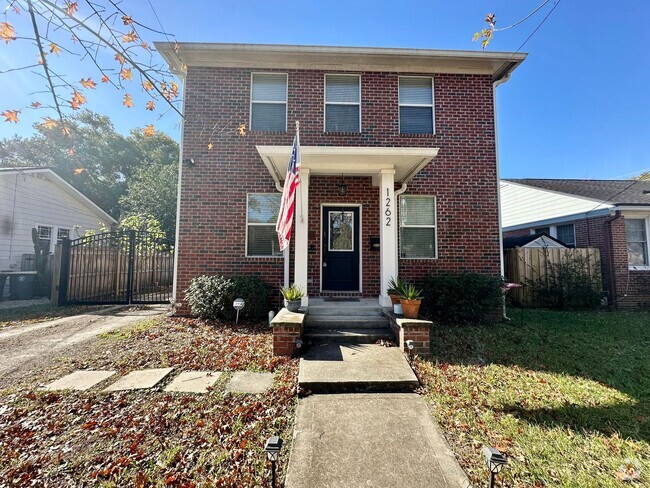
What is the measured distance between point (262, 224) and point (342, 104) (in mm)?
3718

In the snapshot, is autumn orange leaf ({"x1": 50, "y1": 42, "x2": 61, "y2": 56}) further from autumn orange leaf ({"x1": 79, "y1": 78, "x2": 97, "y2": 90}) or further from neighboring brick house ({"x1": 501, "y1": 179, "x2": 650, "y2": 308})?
neighboring brick house ({"x1": 501, "y1": 179, "x2": 650, "y2": 308})

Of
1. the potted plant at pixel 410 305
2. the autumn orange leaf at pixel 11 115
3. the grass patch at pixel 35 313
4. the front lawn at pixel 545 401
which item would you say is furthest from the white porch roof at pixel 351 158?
the grass patch at pixel 35 313

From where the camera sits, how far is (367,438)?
2613 millimetres

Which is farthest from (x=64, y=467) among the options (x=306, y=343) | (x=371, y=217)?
(x=371, y=217)

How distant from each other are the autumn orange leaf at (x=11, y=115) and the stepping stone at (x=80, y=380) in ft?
9.80

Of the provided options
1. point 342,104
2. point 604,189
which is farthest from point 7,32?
point 604,189

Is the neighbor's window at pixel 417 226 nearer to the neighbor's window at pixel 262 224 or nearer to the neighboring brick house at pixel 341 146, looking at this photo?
the neighboring brick house at pixel 341 146

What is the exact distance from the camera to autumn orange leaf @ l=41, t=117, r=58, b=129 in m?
2.72

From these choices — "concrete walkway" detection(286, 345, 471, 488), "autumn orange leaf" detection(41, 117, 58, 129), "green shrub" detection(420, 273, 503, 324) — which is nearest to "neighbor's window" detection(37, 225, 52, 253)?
"autumn orange leaf" detection(41, 117, 58, 129)

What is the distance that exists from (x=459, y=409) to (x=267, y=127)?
6969 mm

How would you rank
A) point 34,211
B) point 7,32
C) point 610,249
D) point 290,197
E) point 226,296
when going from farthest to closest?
point 34,211, point 610,249, point 226,296, point 290,197, point 7,32

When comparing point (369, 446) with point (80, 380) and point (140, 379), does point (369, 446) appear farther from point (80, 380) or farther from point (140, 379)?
point (80, 380)

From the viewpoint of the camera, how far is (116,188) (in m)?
26.0

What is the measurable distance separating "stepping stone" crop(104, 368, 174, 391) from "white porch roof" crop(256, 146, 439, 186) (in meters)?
3.98
